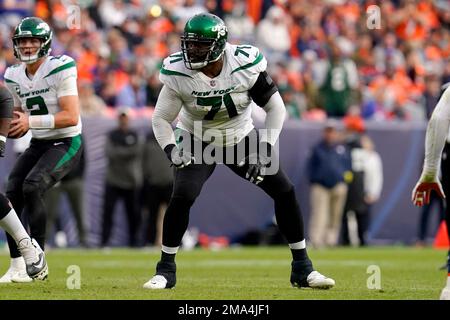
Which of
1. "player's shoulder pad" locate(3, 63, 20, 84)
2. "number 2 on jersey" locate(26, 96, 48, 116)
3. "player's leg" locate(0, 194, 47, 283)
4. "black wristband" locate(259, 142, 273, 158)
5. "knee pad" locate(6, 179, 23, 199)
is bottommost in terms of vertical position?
"player's leg" locate(0, 194, 47, 283)

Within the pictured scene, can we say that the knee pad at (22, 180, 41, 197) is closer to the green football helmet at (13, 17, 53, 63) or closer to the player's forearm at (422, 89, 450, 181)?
the green football helmet at (13, 17, 53, 63)

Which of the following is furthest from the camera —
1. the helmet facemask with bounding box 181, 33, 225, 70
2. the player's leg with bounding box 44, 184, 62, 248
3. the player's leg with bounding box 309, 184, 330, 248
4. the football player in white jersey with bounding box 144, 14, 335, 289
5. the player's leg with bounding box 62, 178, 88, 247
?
the player's leg with bounding box 309, 184, 330, 248

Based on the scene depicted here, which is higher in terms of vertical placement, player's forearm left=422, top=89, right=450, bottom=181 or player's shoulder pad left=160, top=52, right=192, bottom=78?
player's shoulder pad left=160, top=52, right=192, bottom=78

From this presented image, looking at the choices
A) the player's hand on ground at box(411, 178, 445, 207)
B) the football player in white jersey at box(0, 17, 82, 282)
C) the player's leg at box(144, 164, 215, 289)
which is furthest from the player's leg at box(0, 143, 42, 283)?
the player's hand on ground at box(411, 178, 445, 207)

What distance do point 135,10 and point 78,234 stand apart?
4943mm

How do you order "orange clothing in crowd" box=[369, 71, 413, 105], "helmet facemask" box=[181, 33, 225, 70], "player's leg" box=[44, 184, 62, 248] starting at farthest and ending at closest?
"orange clothing in crowd" box=[369, 71, 413, 105] < "player's leg" box=[44, 184, 62, 248] < "helmet facemask" box=[181, 33, 225, 70]

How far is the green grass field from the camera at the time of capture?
6969 millimetres

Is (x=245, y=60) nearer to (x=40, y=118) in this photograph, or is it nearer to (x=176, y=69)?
(x=176, y=69)

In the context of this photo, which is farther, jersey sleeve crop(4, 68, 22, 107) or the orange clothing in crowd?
the orange clothing in crowd

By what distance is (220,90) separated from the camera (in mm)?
7285

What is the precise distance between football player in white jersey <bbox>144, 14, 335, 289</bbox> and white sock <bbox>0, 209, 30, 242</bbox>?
1.02 metres

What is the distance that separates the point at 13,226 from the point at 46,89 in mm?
1386

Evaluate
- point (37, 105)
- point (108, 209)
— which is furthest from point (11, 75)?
point (108, 209)

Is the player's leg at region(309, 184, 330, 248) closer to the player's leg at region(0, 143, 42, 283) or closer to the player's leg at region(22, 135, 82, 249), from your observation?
the player's leg at region(22, 135, 82, 249)
